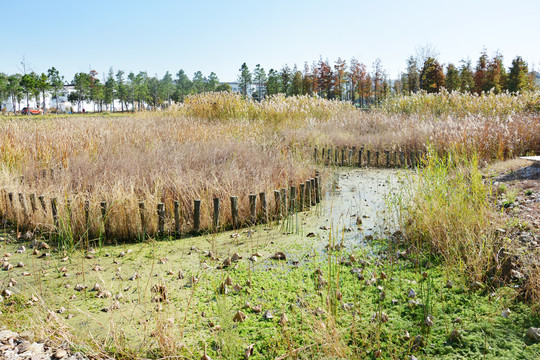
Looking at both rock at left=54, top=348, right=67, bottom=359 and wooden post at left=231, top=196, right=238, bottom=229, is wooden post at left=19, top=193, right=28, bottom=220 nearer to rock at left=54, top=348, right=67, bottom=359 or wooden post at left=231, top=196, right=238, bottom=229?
wooden post at left=231, top=196, right=238, bottom=229

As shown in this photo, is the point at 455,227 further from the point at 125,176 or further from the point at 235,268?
the point at 125,176

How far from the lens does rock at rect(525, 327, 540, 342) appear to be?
2.55 meters

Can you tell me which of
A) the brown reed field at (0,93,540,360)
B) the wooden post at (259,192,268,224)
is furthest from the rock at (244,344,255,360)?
the wooden post at (259,192,268,224)

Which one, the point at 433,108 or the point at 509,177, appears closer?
the point at 509,177

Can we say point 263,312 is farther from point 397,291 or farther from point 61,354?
point 61,354

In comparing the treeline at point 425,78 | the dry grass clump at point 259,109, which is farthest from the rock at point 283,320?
the treeline at point 425,78

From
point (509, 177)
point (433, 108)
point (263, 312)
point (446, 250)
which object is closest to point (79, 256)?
point (263, 312)

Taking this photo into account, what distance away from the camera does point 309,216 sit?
227 inches

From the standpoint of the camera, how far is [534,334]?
8.39ft

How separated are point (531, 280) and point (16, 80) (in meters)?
59.6

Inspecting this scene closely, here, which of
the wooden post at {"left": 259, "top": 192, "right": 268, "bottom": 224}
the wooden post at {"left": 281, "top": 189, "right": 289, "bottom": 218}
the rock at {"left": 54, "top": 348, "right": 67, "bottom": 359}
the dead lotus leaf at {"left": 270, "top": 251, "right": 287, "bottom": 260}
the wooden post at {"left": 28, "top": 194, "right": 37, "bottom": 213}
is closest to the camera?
the rock at {"left": 54, "top": 348, "right": 67, "bottom": 359}

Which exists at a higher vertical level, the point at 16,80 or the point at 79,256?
the point at 16,80

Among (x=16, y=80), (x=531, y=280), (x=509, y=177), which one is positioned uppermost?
(x=16, y=80)

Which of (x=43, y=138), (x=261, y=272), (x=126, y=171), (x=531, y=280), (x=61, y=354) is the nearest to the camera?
(x=61, y=354)
